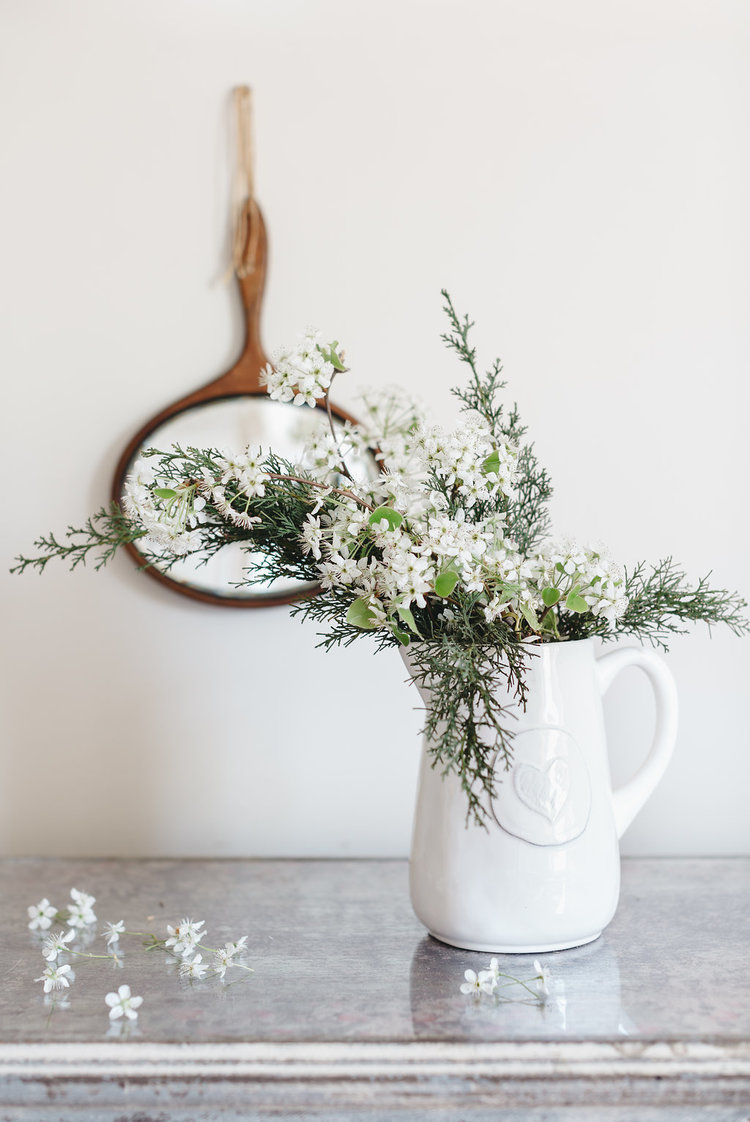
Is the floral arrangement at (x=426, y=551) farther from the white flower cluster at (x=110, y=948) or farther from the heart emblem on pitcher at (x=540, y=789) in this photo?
the white flower cluster at (x=110, y=948)

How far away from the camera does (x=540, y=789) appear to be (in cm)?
91

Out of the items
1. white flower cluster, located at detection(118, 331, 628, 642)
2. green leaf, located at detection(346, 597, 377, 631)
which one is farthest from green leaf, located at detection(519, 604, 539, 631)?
green leaf, located at detection(346, 597, 377, 631)

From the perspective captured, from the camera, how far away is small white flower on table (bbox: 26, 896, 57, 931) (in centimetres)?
106

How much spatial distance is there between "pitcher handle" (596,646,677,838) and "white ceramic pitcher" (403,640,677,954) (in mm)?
45

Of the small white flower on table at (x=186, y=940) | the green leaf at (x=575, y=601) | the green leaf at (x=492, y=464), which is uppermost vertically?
the green leaf at (x=492, y=464)

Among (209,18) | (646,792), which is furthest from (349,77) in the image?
(646,792)

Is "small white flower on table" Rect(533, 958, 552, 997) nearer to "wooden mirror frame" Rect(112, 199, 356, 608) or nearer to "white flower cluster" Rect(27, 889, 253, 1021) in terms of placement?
"white flower cluster" Rect(27, 889, 253, 1021)

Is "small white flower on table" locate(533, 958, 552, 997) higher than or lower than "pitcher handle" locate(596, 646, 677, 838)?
lower

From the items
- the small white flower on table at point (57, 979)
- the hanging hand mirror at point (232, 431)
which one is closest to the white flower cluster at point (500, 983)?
the small white flower on table at point (57, 979)

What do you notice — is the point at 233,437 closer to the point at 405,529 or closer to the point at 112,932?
the point at 405,529

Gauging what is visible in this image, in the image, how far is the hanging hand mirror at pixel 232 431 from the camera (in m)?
1.31

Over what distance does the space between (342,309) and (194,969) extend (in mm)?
922

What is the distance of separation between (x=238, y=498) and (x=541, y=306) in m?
0.67

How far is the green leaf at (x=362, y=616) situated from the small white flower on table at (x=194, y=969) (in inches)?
14.8
